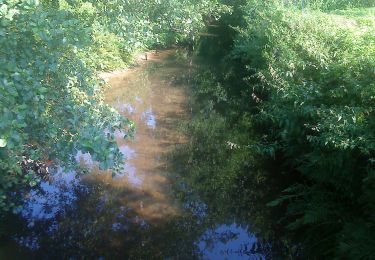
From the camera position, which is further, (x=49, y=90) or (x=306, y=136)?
(x=306, y=136)

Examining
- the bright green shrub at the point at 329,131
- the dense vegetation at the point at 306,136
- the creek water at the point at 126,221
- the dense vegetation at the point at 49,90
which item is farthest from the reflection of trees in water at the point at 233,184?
the dense vegetation at the point at 49,90

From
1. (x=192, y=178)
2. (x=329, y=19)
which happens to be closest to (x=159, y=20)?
(x=192, y=178)

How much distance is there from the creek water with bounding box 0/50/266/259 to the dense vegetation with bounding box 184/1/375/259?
0.85 meters

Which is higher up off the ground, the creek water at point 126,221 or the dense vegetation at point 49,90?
the dense vegetation at point 49,90

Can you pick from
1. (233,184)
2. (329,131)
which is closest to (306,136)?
(329,131)

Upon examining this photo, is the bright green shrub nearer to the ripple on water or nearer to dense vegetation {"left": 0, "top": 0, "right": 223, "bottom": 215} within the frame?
the ripple on water

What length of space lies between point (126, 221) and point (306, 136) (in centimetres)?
384

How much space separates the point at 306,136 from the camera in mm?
7691


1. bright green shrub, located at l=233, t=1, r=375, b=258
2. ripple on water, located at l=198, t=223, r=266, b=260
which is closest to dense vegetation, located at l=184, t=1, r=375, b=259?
bright green shrub, located at l=233, t=1, r=375, b=258

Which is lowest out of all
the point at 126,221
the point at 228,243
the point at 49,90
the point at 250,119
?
the point at 228,243

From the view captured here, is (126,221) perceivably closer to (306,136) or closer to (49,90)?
(49,90)

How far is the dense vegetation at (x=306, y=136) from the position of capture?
646 cm

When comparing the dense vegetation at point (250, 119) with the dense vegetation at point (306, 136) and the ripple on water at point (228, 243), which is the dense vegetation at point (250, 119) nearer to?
the dense vegetation at point (306, 136)

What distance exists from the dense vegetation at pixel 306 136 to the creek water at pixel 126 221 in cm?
85
